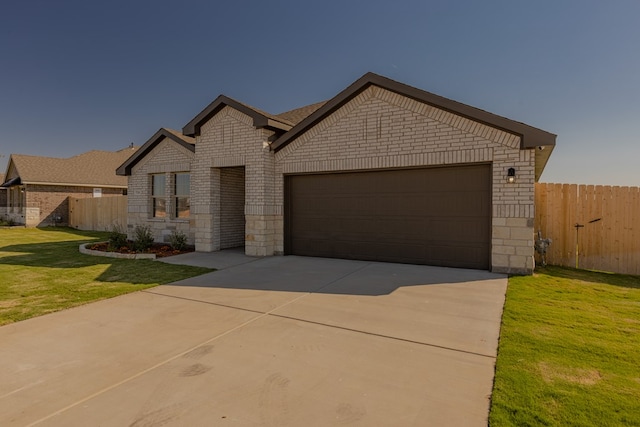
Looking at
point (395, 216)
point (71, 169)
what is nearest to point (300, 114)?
point (395, 216)

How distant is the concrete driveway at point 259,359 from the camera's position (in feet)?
8.53

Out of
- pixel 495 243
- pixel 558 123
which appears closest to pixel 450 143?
pixel 495 243

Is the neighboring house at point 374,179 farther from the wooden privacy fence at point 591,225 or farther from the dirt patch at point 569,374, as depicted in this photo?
the dirt patch at point 569,374

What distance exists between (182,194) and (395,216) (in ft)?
29.4

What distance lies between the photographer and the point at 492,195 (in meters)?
7.77

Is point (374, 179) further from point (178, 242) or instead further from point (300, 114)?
point (178, 242)

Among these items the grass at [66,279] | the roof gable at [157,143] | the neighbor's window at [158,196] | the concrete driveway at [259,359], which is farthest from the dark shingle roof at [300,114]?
the concrete driveway at [259,359]

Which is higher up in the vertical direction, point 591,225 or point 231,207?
point 231,207

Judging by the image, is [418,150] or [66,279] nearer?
[66,279]

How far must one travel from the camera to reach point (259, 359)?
3.48 meters

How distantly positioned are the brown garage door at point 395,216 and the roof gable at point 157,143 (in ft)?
17.1

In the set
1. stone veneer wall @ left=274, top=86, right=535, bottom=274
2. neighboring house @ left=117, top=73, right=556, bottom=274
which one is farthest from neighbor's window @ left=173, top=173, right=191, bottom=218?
stone veneer wall @ left=274, top=86, right=535, bottom=274

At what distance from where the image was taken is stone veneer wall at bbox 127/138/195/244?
13039 millimetres

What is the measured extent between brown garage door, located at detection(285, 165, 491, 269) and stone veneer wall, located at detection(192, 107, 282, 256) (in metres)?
0.75
